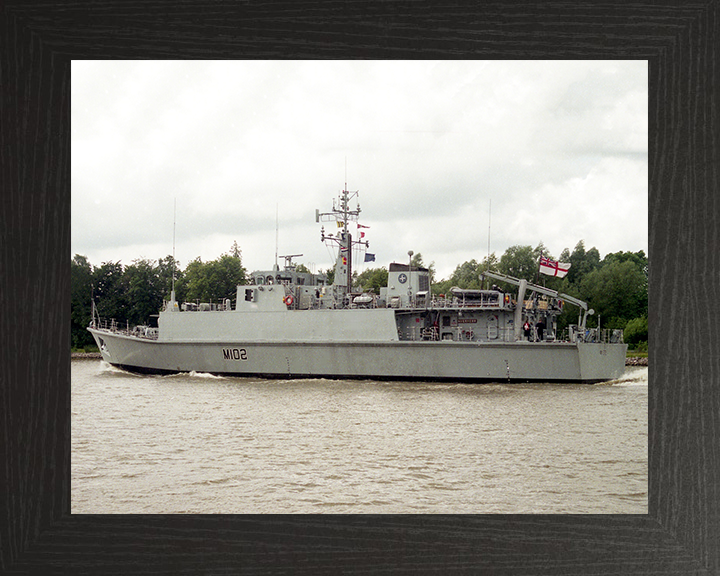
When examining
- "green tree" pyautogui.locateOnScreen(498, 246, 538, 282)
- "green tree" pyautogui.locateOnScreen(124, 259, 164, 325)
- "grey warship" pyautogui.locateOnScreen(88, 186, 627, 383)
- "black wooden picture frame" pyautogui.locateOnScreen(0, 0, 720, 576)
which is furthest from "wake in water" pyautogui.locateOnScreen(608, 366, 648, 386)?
"black wooden picture frame" pyautogui.locateOnScreen(0, 0, 720, 576)

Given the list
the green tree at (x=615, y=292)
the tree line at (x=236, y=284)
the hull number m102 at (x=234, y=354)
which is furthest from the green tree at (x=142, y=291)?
the green tree at (x=615, y=292)

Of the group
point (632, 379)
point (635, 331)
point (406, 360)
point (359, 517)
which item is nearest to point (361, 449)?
point (359, 517)

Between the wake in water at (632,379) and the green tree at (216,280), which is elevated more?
the green tree at (216,280)

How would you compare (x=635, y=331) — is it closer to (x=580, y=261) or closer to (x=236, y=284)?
(x=580, y=261)

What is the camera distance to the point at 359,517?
1.71 meters

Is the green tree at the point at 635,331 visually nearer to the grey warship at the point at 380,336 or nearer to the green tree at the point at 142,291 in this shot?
the grey warship at the point at 380,336

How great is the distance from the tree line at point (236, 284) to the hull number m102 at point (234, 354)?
4.43 ft

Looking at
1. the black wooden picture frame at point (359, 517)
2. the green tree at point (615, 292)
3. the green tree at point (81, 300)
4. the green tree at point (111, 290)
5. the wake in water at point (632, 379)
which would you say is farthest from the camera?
the wake in water at point (632, 379)

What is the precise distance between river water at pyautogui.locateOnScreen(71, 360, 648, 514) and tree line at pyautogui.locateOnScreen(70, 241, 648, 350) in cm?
156

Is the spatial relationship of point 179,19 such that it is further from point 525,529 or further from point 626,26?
point 525,529

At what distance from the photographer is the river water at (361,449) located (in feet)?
15.1

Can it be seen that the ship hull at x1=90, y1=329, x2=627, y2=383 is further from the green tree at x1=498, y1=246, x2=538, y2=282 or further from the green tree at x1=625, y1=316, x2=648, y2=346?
the green tree at x1=498, y1=246, x2=538, y2=282

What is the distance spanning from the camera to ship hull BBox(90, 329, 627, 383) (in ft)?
36.6

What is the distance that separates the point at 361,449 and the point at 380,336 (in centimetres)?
533
